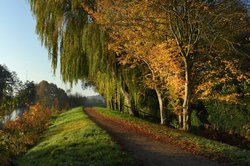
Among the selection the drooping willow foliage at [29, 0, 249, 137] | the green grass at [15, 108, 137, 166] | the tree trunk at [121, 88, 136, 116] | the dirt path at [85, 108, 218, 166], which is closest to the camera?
the green grass at [15, 108, 137, 166]

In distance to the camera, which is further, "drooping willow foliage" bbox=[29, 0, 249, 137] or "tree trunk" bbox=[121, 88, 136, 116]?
"tree trunk" bbox=[121, 88, 136, 116]

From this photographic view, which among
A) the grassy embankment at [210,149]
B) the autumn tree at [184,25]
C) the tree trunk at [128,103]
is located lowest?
the grassy embankment at [210,149]

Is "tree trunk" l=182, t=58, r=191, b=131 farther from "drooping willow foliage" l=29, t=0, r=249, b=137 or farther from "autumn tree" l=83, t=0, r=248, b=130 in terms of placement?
"drooping willow foliage" l=29, t=0, r=249, b=137

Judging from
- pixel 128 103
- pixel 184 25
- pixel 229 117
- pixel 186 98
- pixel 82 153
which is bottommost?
pixel 82 153

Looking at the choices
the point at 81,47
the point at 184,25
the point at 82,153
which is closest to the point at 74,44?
the point at 81,47

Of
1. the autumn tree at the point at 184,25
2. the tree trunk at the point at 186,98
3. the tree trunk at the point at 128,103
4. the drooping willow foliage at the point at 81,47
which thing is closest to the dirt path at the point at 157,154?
the tree trunk at the point at 186,98

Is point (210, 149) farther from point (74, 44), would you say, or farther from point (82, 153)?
point (74, 44)

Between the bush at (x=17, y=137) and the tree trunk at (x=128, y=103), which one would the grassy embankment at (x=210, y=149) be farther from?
the tree trunk at (x=128, y=103)

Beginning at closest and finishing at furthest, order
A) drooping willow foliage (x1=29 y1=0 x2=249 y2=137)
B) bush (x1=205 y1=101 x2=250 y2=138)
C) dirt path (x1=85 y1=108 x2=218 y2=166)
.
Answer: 1. dirt path (x1=85 y1=108 x2=218 y2=166)
2. bush (x1=205 y1=101 x2=250 y2=138)
3. drooping willow foliage (x1=29 y1=0 x2=249 y2=137)

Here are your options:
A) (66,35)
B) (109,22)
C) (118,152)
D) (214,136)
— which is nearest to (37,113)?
(66,35)

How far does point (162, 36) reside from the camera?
2023 centimetres

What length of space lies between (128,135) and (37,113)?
1283cm

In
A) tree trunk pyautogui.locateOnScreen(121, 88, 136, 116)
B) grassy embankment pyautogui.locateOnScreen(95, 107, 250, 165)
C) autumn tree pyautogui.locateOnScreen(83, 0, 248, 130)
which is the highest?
autumn tree pyautogui.locateOnScreen(83, 0, 248, 130)

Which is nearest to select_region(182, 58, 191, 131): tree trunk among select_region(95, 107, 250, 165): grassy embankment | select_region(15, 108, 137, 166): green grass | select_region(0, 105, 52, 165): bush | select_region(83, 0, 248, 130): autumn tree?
select_region(83, 0, 248, 130): autumn tree
